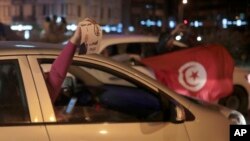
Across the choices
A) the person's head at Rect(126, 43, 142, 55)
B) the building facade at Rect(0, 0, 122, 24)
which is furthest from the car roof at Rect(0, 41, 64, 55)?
the building facade at Rect(0, 0, 122, 24)

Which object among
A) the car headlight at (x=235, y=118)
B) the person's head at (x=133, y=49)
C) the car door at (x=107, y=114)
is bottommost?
the car headlight at (x=235, y=118)

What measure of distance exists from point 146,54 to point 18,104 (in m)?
5.36

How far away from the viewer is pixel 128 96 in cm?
467

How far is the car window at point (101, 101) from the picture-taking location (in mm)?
4012

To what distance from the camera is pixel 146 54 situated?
8.97 m

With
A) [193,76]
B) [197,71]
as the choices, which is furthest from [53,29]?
[193,76]

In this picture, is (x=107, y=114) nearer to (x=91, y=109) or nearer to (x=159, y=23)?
(x=91, y=109)

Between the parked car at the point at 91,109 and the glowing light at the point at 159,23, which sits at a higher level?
the parked car at the point at 91,109

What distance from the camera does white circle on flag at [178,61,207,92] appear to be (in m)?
7.88

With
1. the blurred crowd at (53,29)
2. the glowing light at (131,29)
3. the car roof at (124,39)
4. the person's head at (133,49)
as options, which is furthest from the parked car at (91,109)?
the glowing light at (131,29)

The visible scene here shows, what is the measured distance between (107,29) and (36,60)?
41.0ft

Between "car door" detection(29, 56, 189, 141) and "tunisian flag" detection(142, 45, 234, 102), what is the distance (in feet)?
11.1

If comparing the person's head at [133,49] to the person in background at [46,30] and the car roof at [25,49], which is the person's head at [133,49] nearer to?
the car roof at [25,49]

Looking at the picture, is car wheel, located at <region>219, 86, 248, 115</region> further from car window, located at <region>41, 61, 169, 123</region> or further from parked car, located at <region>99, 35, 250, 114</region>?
car window, located at <region>41, 61, 169, 123</region>
